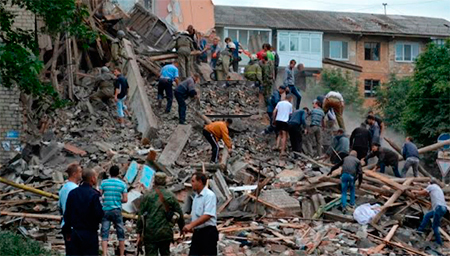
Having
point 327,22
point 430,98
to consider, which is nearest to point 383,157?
point 430,98

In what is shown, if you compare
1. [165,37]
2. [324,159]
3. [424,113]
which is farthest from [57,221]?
[424,113]

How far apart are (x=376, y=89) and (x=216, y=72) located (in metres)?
26.1

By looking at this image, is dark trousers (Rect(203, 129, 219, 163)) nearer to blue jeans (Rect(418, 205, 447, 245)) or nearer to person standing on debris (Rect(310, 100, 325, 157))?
person standing on debris (Rect(310, 100, 325, 157))

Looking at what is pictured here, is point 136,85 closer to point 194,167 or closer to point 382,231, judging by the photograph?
point 194,167

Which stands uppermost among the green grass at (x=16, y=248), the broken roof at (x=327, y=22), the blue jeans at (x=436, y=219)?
the broken roof at (x=327, y=22)

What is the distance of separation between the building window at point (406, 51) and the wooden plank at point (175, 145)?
1489 inches

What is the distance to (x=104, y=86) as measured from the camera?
25.0m

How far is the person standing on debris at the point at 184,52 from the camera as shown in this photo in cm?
2797

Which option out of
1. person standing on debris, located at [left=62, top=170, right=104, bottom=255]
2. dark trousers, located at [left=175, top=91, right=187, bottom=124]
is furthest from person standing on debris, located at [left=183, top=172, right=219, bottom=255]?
dark trousers, located at [left=175, top=91, right=187, bottom=124]

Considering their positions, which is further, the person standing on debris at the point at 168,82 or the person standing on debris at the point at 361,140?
the person standing on debris at the point at 168,82

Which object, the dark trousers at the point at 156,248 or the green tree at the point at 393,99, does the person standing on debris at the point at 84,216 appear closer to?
the dark trousers at the point at 156,248

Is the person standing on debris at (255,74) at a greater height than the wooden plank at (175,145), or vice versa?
the person standing on debris at (255,74)

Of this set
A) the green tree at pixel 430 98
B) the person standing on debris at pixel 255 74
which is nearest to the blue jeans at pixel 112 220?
the person standing on debris at pixel 255 74

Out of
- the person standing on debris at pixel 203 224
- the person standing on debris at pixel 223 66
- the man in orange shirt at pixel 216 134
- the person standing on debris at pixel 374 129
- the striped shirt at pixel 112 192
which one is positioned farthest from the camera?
the person standing on debris at pixel 223 66
